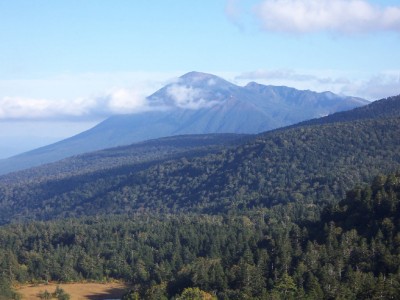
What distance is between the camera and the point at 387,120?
128 metres

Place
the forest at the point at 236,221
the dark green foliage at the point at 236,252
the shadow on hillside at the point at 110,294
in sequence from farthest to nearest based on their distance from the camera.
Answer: the shadow on hillside at the point at 110,294
the forest at the point at 236,221
the dark green foliage at the point at 236,252

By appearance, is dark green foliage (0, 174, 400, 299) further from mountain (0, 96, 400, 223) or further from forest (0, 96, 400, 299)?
mountain (0, 96, 400, 223)

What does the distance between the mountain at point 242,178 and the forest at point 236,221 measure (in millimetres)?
352

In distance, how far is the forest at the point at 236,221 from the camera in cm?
5231

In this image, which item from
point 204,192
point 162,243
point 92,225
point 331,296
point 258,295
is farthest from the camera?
point 204,192

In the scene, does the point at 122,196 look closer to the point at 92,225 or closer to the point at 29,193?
the point at 29,193

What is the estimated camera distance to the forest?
52.3 meters

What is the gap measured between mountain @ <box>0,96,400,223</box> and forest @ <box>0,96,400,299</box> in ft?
1.15

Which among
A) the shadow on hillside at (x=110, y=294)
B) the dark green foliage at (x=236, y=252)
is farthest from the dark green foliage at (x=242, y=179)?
the shadow on hillside at (x=110, y=294)

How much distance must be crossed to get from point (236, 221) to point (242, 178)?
38140 mm

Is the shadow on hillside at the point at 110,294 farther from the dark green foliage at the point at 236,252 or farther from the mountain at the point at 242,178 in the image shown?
the mountain at the point at 242,178

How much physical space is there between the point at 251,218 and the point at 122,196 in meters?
53.8

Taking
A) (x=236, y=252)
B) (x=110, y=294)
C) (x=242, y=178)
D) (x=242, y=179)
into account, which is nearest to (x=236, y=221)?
(x=110, y=294)

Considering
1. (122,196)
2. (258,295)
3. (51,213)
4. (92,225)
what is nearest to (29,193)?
(51,213)
